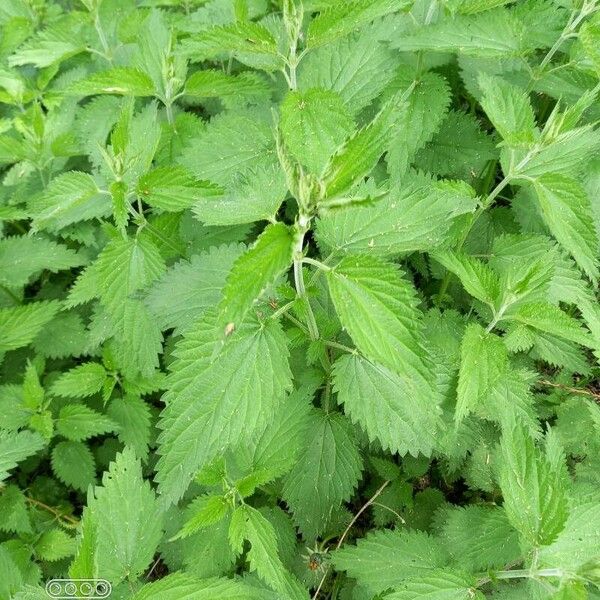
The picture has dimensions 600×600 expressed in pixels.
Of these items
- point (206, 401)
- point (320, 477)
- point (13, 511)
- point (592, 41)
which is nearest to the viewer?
point (206, 401)

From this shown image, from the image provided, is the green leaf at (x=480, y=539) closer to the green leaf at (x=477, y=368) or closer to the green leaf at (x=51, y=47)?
the green leaf at (x=477, y=368)

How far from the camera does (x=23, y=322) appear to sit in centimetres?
276

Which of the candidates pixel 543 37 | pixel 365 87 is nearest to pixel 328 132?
pixel 365 87

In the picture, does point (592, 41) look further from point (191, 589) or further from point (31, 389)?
point (31, 389)

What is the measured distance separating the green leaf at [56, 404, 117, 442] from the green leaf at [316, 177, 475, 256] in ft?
5.07

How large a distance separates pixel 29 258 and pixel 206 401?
1786mm

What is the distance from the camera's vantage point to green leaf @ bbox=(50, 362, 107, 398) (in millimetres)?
2648

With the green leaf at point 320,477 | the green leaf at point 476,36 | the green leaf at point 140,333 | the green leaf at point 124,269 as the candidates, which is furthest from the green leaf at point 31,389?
the green leaf at point 476,36

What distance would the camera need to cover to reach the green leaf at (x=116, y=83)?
243 centimetres

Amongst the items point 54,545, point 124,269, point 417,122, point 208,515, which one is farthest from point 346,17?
point 54,545

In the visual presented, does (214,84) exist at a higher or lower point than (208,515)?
higher

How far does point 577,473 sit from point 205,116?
9.07 feet

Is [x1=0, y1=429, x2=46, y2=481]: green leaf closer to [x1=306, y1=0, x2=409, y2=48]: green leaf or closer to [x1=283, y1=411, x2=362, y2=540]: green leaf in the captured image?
[x1=283, y1=411, x2=362, y2=540]: green leaf

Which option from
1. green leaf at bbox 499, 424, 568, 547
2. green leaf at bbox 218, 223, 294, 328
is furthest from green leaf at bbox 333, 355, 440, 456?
green leaf at bbox 218, 223, 294, 328
